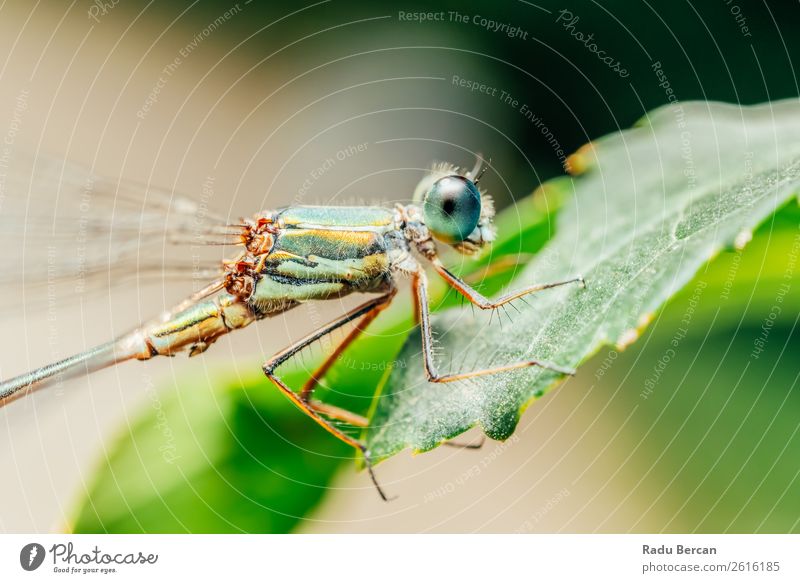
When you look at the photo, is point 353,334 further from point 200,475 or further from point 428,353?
point 200,475

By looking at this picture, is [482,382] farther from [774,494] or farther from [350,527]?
[774,494]

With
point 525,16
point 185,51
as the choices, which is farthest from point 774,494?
point 185,51

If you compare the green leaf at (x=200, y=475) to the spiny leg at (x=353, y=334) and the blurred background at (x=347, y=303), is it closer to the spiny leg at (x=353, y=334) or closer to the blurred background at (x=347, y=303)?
the blurred background at (x=347, y=303)

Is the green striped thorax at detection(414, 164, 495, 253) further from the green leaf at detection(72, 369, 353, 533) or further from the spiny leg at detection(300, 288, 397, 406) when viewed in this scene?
the green leaf at detection(72, 369, 353, 533)
